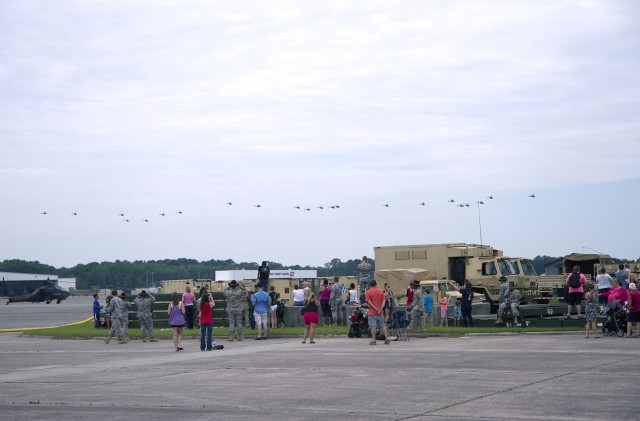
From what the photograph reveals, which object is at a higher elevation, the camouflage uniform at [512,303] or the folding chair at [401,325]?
the camouflage uniform at [512,303]

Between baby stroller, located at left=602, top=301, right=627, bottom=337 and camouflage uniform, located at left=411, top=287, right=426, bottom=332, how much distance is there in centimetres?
561

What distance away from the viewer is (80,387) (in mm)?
15344

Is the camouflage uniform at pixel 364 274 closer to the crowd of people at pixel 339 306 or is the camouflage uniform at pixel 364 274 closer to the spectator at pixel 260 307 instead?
the crowd of people at pixel 339 306

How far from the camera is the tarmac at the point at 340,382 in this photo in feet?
38.0

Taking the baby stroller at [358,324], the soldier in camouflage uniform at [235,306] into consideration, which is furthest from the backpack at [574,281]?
the soldier in camouflage uniform at [235,306]

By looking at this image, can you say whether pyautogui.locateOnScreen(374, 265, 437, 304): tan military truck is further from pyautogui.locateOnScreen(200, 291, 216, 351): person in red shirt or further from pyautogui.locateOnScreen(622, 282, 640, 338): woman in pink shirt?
pyautogui.locateOnScreen(200, 291, 216, 351): person in red shirt

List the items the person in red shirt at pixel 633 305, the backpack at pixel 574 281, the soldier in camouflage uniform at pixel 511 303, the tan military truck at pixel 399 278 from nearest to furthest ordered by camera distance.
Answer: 1. the person in red shirt at pixel 633 305
2. the backpack at pixel 574 281
3. the soldier in camouflage uniform at pixel 511 303
4. the tan military truck at pixel 399 278

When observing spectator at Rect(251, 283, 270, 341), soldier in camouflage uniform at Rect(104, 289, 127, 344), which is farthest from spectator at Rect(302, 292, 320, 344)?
soldier in camouflage uniform at Rect(104, 289, 127, 344)

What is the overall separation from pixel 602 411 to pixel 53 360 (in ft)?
48.7

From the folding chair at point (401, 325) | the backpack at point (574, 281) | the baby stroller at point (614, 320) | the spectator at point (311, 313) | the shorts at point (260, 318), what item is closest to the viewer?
the baby stroller at point (614, 320)

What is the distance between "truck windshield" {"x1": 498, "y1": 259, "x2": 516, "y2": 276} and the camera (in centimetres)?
3878

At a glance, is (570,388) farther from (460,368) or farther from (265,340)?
(265,340)

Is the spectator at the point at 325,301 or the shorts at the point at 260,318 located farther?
the spectator at the point at 325,301

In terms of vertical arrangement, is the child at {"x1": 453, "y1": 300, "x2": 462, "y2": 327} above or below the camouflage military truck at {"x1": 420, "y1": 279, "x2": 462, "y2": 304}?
below
